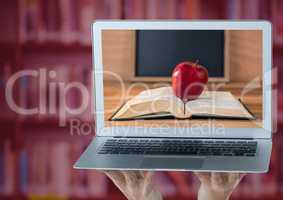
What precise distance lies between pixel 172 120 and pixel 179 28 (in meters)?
0.29

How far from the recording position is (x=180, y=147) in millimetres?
1921

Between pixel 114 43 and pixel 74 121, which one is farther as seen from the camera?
pixel 74 121

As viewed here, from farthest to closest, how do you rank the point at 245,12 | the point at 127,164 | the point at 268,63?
1. the point at 245,12
2. the point at 268,63
3. the point at 127,164

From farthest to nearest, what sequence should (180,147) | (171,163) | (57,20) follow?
(57,20) → (180,147) → (171,163)

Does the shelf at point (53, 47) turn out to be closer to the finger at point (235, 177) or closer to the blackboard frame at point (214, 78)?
the blackboard frame at point (214, 78)

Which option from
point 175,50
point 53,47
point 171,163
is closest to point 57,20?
point 53,47

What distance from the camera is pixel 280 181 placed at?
2238 mm

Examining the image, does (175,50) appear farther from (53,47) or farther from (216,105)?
(53,47)

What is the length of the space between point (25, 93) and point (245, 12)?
0.80 meters

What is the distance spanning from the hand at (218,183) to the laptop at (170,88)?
8 cm

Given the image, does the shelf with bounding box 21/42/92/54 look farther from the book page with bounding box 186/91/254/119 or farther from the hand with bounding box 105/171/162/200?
the hand with bounding box 105/171/162/200

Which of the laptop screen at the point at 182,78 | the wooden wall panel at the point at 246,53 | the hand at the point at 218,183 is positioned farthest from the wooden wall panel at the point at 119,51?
the hand at the point at 218,183

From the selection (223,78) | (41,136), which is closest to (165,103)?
(223,78)

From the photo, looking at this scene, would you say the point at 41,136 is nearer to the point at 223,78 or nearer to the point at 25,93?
the point at 25,93
